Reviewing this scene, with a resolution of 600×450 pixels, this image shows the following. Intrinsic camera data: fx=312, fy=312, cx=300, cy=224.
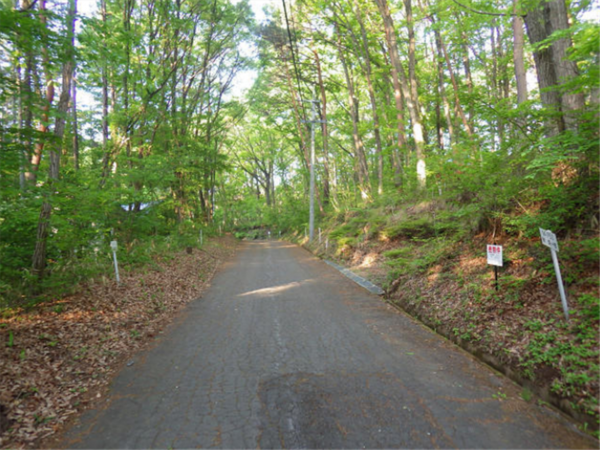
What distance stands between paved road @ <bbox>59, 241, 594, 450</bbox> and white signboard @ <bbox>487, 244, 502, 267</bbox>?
1565 millimetres

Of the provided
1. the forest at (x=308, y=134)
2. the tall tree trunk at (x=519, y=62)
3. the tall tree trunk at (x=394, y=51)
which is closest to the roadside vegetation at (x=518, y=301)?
the forest at (x=308, y=134)

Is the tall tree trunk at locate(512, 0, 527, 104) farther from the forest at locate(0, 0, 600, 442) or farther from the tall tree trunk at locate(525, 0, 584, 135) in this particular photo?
the tall tree trunk at locate(525, 0, 584, 135)

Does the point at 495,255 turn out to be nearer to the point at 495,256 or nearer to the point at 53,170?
the point at 495,256

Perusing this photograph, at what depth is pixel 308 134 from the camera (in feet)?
92.2

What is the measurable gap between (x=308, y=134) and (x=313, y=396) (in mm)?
26481

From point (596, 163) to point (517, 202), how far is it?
1.25m

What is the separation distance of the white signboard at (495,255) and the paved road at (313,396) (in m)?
1.57

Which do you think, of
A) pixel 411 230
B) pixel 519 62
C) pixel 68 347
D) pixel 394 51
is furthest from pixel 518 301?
pixel 394 51

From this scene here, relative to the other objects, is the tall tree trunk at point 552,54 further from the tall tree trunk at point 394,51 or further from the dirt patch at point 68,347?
the dirt patch at point 68,347

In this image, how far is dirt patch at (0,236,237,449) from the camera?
11.3 feet

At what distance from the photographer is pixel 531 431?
3.03 m

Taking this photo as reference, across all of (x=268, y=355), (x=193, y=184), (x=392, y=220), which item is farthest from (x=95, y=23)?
(x=193, y=184)

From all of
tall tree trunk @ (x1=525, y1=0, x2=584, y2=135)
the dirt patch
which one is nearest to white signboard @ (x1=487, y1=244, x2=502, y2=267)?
tall tree trunk @ (x1=525, y1=0, x2=584, y2=135)

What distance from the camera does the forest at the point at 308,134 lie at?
4746 millimetres
